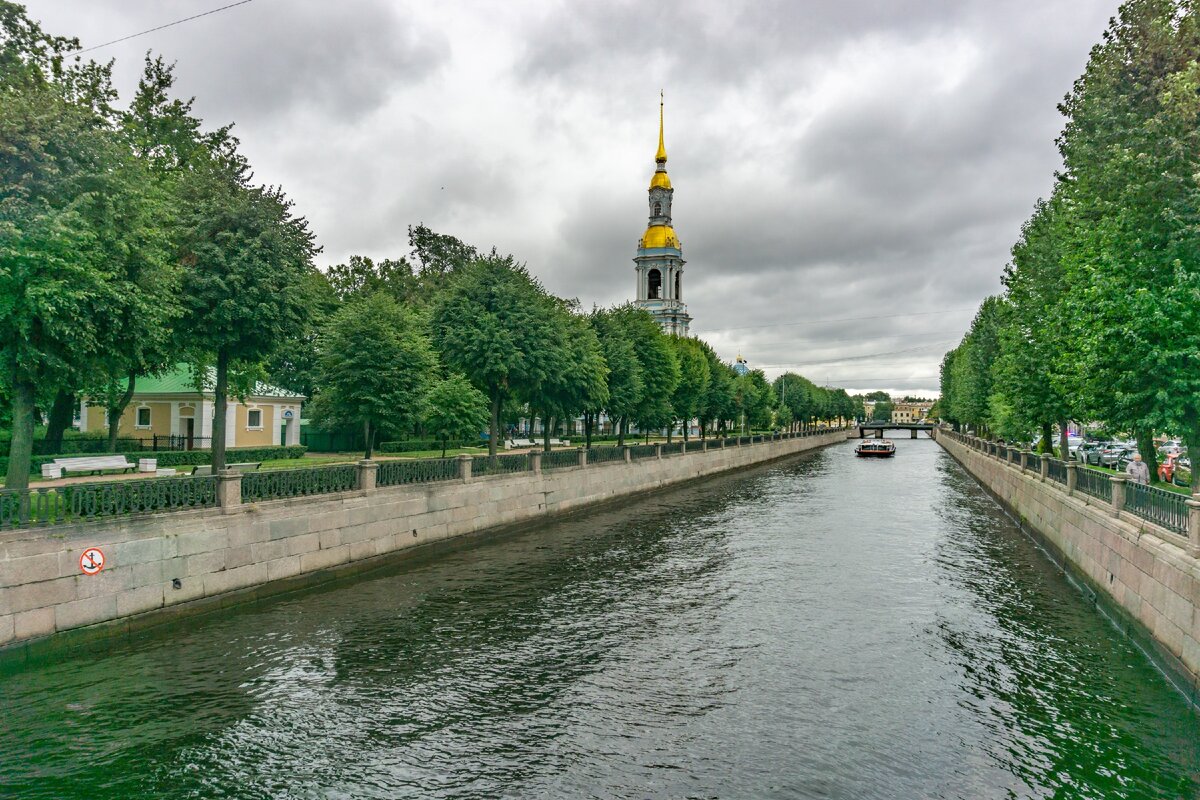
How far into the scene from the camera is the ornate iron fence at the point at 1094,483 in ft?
62.1

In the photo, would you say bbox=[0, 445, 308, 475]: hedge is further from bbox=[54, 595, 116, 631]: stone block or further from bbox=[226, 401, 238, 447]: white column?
bbox=[54, 595, 116, 631]: stone block

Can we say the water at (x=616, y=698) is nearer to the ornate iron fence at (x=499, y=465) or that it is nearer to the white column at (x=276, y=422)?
the ornate iron fence at (x=499, y=465)

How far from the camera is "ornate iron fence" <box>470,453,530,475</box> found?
89.9 ft

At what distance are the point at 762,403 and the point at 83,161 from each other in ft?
334

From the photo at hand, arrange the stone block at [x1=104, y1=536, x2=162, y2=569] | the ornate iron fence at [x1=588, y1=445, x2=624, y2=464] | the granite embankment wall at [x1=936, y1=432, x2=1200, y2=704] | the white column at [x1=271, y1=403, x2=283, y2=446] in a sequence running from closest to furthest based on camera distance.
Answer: the granite embankment wall at [x1=936, y1=432, x2=1200, y2=704], the stone block at [x1=104, y1=536, x2=162, y2=569], the ornate iron fence at [x1=588, y1=445, x2=624, y2=464], the white column at [x1=271, y1=403, x2=283, y2=446]

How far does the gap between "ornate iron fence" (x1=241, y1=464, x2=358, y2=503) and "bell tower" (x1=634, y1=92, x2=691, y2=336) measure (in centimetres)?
10130

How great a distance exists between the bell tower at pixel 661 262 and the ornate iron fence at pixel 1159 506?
103885mm

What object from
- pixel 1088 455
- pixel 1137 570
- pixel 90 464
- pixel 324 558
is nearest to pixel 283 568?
pixel 324 558

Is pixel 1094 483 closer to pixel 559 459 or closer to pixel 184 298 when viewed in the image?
pixel 559 459

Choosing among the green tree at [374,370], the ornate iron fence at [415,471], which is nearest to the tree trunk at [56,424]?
the green tree at [374,370]

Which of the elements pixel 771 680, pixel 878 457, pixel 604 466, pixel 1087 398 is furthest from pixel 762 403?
pixel 771 680

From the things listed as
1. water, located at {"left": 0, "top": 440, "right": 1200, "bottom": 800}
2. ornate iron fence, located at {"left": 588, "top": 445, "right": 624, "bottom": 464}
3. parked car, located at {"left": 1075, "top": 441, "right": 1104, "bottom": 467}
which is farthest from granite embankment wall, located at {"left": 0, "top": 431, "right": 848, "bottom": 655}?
parked car, located at {"left": 1075, "top": 441, "right": 1104, "bottom": 467}

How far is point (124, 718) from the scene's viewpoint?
10.6m

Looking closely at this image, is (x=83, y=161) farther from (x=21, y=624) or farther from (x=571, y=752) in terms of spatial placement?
(x=571, y=752)
